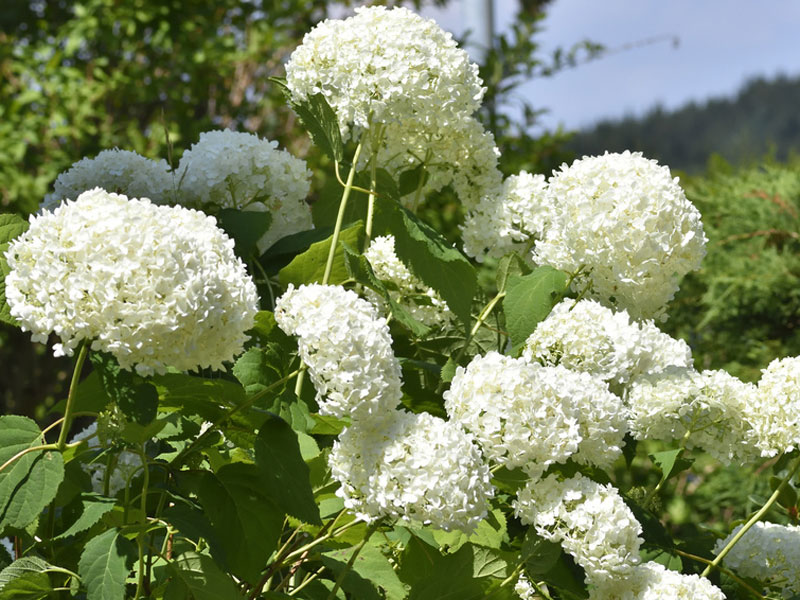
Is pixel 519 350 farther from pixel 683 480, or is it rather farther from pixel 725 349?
pixel 683 480

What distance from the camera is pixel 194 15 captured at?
5.47m

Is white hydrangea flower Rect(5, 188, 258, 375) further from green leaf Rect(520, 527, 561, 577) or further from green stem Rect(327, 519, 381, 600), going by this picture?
green leaf Rect(520, 527, 561, 577)

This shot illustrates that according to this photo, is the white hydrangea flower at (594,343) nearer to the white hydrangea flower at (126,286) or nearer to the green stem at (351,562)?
the green stem at (351,562)

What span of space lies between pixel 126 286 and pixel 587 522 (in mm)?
629

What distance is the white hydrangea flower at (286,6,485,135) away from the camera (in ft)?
5.08

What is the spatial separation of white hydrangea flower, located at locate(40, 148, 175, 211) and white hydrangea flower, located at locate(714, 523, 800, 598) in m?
1.19

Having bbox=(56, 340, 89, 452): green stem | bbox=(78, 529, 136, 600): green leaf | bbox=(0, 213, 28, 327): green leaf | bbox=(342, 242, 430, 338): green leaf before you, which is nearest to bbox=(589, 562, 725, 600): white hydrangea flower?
bbox=(342, 242, 430, 338): green leaf

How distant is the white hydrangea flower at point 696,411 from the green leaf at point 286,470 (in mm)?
524


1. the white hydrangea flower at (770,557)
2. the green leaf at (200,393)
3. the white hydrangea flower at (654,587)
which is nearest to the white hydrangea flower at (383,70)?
the green leaf at (200,393)

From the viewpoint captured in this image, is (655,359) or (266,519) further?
(655,359)

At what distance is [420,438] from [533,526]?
26cm

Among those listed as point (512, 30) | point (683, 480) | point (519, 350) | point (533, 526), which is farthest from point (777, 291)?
point (533, 526)

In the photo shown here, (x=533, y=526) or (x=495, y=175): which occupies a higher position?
(x=495, y=175)

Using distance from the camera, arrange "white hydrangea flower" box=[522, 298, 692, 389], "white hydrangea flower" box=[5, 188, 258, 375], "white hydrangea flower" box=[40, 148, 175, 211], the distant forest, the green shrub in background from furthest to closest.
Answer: the distant forest → the green shrub in background → "white hydrangea flower" box=[40, 148, 175, 211] → "white hydrangea flower" box=[522, 298, 692, 389] → "white hydrangea flower" box=[5, 188, 258, 375]
